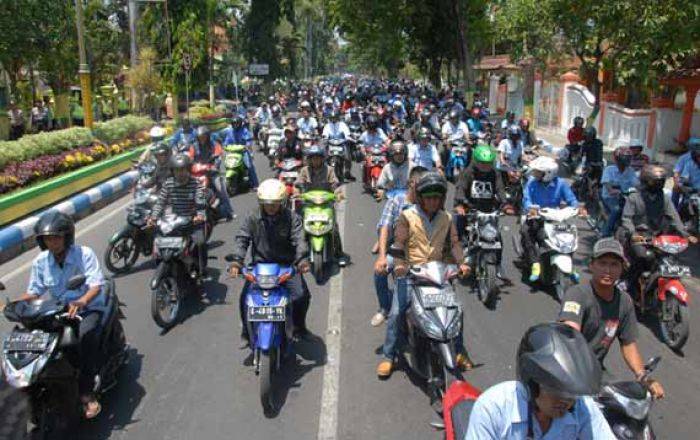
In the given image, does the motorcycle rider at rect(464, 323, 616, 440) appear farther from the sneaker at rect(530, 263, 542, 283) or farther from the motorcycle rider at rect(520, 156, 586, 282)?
the motorcycle rider at rect(520, 156, 586, 282)

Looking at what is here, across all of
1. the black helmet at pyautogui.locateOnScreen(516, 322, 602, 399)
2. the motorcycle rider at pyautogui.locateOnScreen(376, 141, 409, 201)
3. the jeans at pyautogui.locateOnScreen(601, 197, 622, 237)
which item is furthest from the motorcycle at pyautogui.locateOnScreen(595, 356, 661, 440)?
the motorcycle rider at pyautogui.locateOnScreen(376, 141, 409, 201)

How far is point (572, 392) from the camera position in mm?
2277

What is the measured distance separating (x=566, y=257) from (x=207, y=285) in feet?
14.2

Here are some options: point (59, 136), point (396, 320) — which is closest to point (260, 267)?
point (396, 320)

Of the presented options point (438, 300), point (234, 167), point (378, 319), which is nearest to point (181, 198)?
point (378, 319)

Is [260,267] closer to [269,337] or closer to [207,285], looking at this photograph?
[269,337]

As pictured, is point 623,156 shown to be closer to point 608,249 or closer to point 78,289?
point 608,249

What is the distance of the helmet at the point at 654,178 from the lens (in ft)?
22.4

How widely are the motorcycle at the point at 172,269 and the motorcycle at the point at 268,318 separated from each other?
1.69 meters

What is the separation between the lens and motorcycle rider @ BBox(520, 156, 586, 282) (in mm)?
7496

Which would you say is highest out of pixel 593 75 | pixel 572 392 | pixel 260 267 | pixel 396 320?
pixel 593 75

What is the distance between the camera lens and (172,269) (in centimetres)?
674

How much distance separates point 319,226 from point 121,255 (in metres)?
2.76

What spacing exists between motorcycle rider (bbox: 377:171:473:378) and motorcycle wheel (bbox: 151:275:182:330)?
2418mm
